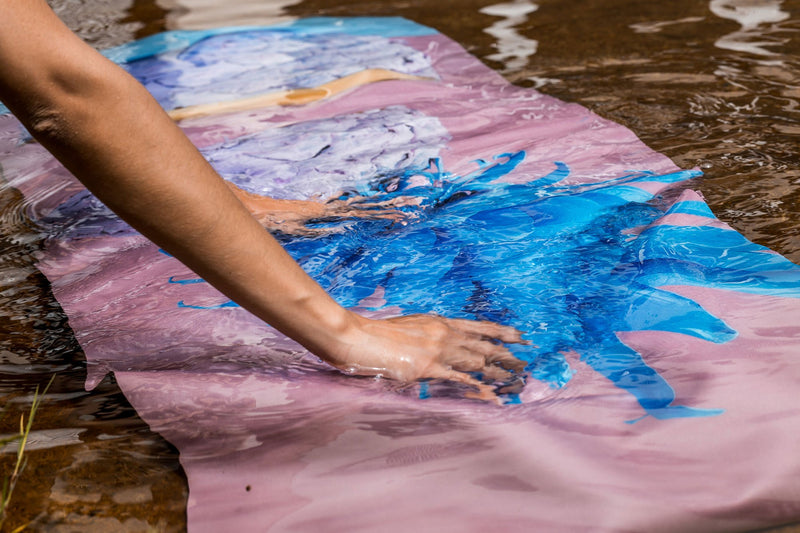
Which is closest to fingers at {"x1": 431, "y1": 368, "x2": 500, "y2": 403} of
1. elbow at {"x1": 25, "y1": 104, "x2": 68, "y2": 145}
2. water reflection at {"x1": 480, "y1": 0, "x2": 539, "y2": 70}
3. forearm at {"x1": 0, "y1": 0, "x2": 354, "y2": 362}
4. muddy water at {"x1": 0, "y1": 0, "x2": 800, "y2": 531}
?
forearm at {"x1": 0, "y1": 0, "x2": 354, "y2": 362}

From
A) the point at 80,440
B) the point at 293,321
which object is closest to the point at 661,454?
the point at 293,321

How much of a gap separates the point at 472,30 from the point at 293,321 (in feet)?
8.07

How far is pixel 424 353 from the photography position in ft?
3.50

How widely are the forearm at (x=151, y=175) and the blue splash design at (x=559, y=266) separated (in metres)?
0.40

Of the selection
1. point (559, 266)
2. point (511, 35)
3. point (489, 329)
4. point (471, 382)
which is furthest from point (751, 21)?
point (471, 382)

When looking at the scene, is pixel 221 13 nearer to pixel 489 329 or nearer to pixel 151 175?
pixel 489 329

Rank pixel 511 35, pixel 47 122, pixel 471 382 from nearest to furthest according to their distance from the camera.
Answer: pixel 47 122
pixel 471 382
pixel 511 35

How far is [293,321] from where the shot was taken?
3.10 feet

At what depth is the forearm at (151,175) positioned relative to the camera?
73 centimetres

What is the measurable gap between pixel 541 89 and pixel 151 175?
182 cm

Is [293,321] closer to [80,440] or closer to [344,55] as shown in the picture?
[80,440]

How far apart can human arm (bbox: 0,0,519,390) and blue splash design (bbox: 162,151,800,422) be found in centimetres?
28

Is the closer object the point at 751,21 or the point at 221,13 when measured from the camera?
the point at 751,21

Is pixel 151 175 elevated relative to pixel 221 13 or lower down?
elevated
